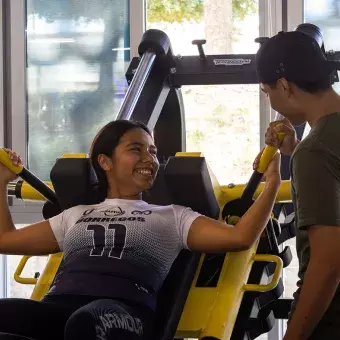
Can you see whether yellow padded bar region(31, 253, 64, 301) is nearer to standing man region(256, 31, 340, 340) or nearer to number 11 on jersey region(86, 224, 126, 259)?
number 11 on jersey region(86, 224, 126, 259)

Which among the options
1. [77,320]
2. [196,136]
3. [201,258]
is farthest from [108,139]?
[196,136]

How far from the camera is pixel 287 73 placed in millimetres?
1562

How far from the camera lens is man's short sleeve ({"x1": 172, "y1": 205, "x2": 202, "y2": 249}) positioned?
2.10 metres

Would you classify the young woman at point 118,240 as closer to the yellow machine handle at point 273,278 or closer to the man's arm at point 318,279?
the yellow machine handle at point 273,278

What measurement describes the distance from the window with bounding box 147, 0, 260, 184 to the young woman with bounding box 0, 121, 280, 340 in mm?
1639

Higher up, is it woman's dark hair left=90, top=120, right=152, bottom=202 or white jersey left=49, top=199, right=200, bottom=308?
woman's dark hair left=90, top=120, right=152, bottom=202

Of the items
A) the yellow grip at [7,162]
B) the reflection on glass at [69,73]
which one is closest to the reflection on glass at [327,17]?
the reflection on glass at [69,73]

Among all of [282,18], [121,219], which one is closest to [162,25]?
[282,18]

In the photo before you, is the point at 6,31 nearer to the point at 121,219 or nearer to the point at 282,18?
the point at 282,18

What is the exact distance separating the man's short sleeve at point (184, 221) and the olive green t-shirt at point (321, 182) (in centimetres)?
60

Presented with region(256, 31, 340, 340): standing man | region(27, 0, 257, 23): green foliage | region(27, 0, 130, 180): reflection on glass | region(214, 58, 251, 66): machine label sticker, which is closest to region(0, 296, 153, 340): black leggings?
region(256, 31, 340, 340): standing man

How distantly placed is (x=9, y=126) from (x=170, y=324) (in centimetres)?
235

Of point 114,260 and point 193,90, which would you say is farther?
point 193,90

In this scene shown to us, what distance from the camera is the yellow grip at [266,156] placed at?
195 centimetres
